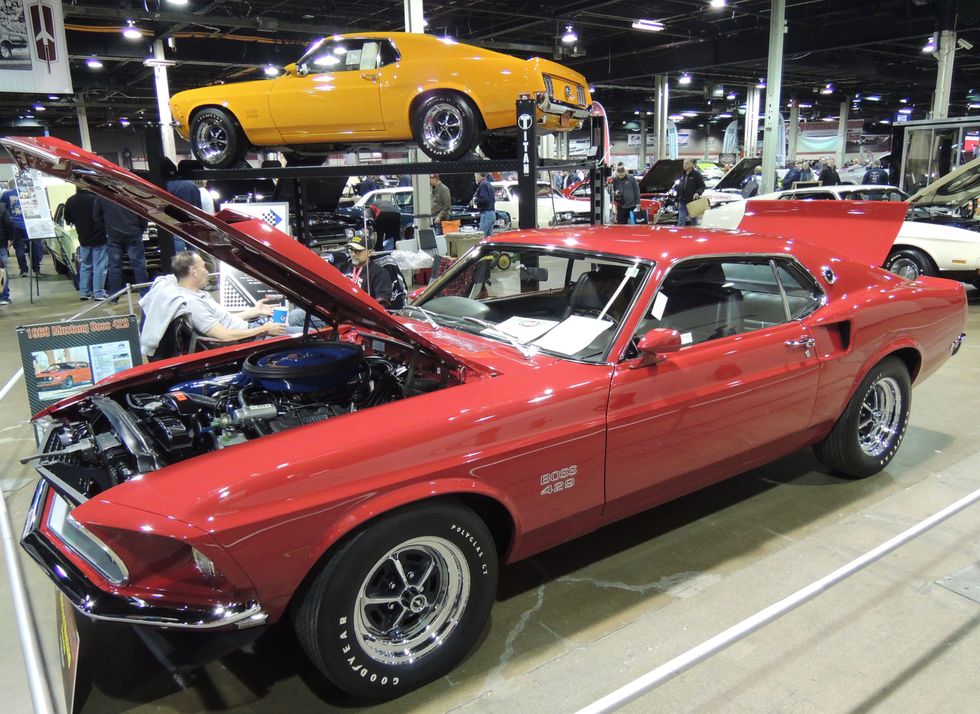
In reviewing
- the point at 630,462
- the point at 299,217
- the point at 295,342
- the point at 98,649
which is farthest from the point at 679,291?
the point at 299,217

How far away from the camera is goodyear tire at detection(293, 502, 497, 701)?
204 centimetres

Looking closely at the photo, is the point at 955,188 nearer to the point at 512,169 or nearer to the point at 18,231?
the point at 512,169

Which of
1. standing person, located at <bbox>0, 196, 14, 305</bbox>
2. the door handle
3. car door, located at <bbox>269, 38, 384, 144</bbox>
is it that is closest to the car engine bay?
the door handle

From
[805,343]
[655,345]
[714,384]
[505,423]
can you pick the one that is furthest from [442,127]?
[505,423]

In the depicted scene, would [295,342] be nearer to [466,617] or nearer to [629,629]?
[466,617]

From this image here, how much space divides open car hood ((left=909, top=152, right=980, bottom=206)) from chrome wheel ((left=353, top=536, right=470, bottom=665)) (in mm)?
9594

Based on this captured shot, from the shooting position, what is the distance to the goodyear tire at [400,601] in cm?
204

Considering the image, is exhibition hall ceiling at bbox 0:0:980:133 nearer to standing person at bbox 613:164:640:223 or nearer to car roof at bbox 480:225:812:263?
standing person at bbox 613:164:640:223

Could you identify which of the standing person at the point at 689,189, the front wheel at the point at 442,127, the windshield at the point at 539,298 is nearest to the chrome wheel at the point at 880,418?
the windshield at the point at 539,298

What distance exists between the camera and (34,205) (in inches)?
378

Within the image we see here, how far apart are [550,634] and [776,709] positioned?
0.78 meters

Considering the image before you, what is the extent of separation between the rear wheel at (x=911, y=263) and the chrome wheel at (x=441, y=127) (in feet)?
19.5

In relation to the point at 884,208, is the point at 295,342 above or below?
below

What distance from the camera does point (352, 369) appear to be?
2.85 metres
